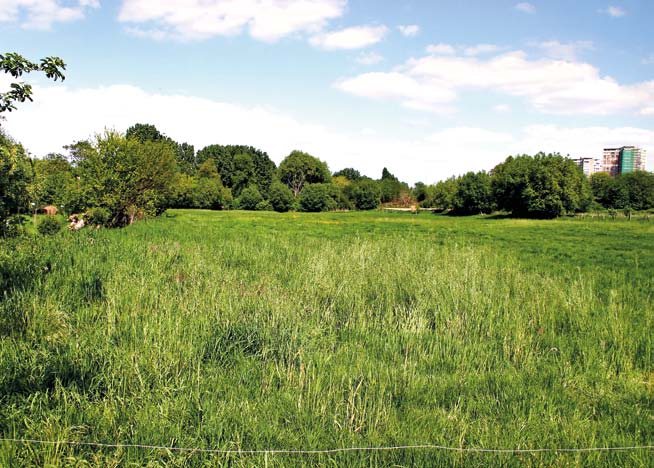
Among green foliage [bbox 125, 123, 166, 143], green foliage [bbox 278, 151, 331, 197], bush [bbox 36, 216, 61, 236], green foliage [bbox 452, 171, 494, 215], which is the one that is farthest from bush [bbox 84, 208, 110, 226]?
green foliage [bbox 278, 151, 331, 197]

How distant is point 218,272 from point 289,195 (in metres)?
88.7

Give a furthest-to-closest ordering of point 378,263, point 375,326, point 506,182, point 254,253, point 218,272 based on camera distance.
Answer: point 506,182, point 254,253, point 378,263, point 218,272, point 375,326

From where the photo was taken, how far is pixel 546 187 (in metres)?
70.8

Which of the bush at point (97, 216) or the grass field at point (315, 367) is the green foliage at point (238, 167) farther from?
the grass field at point (315, 367)

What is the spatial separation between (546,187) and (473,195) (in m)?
20.6

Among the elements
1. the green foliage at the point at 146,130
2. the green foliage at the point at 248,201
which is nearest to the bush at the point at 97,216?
the green foliage at the point at 146,130

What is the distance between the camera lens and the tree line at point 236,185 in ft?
94.7

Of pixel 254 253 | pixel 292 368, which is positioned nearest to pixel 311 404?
pixel 292 368

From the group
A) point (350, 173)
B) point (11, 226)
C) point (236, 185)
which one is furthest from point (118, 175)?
point (350, 173)

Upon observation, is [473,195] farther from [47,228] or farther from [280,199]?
[47,228]

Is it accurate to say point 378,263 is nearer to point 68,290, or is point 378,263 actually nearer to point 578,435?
point 68,290

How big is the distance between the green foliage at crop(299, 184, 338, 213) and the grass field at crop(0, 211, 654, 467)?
90.7 m

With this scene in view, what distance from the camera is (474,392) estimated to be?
18.5ft

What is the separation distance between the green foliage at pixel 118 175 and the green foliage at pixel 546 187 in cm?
5890
